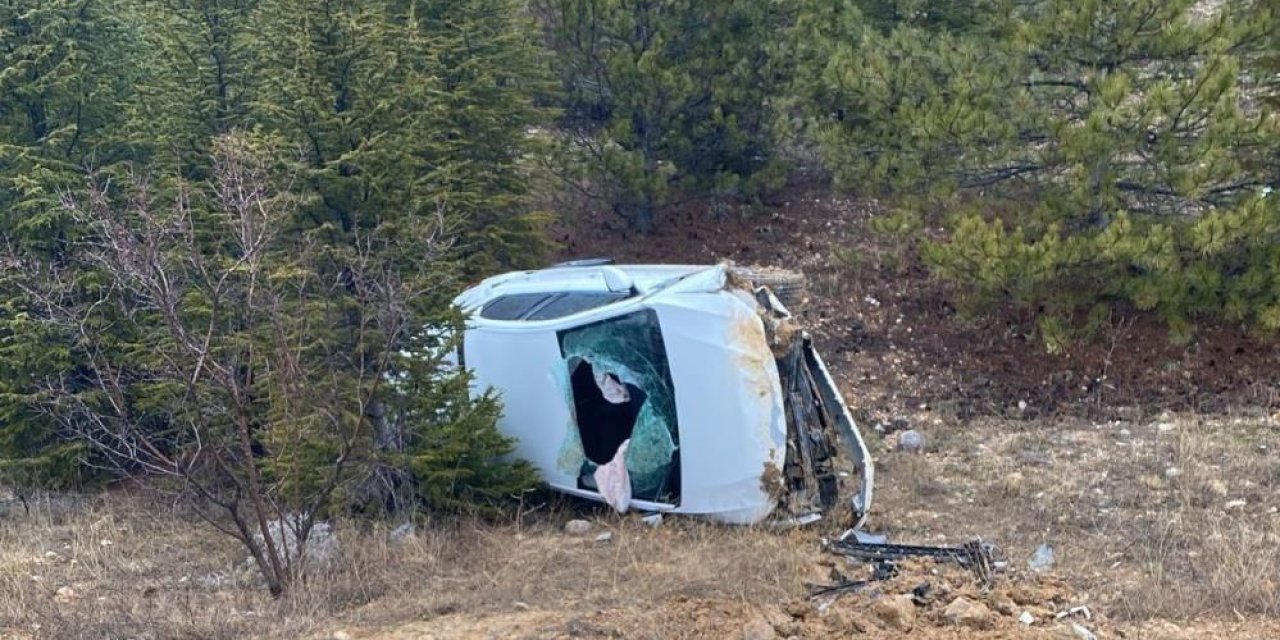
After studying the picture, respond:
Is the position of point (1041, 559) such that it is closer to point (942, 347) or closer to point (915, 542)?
point (915, 542)

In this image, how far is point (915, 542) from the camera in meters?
7.12

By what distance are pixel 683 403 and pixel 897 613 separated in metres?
1.97

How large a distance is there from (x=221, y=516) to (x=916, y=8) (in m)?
8.95

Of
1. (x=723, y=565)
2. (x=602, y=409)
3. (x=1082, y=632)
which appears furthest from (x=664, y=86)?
(x=1082, y=632)

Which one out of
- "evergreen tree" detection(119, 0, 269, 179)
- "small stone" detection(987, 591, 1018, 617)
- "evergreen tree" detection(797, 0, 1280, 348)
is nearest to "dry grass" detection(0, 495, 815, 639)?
"small stone" detection(987, 591, 1018, 617)

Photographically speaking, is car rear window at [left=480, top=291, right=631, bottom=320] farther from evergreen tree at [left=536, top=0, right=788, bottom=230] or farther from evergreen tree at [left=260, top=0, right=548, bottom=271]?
evergreen tree at [left=536, top=0, right=788, bottom=230]

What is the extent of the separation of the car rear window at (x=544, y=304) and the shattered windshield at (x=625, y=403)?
327 mm

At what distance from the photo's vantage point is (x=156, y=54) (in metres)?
10.9

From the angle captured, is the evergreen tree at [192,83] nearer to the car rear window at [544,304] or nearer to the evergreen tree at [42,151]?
the evergreen tree at [42,151]

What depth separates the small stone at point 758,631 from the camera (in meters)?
5.46

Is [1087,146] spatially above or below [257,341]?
above

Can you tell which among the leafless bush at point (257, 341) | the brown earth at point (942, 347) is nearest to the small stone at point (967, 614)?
the leafless bush at point (257, 341)

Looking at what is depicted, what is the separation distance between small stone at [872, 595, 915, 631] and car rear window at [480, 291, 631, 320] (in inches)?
112

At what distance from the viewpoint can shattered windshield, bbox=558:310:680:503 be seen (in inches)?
285
